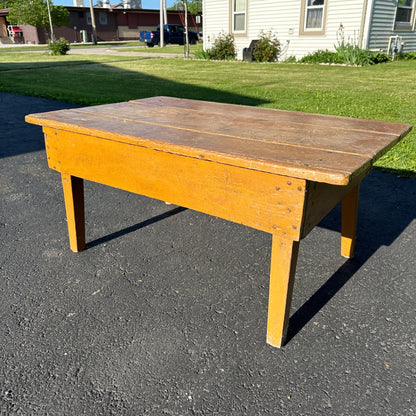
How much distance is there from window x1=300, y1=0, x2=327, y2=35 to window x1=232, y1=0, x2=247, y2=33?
253cm

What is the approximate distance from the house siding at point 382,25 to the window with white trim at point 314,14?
1565mm

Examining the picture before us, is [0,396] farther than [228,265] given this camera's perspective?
No

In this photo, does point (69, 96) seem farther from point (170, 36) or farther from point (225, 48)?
point (170, 36)

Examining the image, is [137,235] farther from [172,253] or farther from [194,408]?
[194,408]

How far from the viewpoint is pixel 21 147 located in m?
4.74

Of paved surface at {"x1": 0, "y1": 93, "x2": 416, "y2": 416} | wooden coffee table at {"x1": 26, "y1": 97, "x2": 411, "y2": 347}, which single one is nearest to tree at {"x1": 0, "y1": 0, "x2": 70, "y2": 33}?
paved surface at {"x1": 0, "y1": 93, "x2": 416, "y2": 416}

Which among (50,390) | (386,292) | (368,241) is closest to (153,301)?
(50,390)

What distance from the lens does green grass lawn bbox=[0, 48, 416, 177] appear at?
6.00 metres

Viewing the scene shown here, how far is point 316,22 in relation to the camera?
1319cm

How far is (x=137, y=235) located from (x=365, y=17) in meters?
11.9

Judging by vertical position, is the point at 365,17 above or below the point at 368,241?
above

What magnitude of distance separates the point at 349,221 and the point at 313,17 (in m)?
12.7

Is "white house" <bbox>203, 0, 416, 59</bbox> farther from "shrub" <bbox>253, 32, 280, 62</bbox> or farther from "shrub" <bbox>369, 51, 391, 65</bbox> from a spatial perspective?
"shrub" <bbox>369, 51, 391, 65</bbox>

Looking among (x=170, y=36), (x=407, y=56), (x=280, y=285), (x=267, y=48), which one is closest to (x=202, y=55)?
(x=267, y=48)
